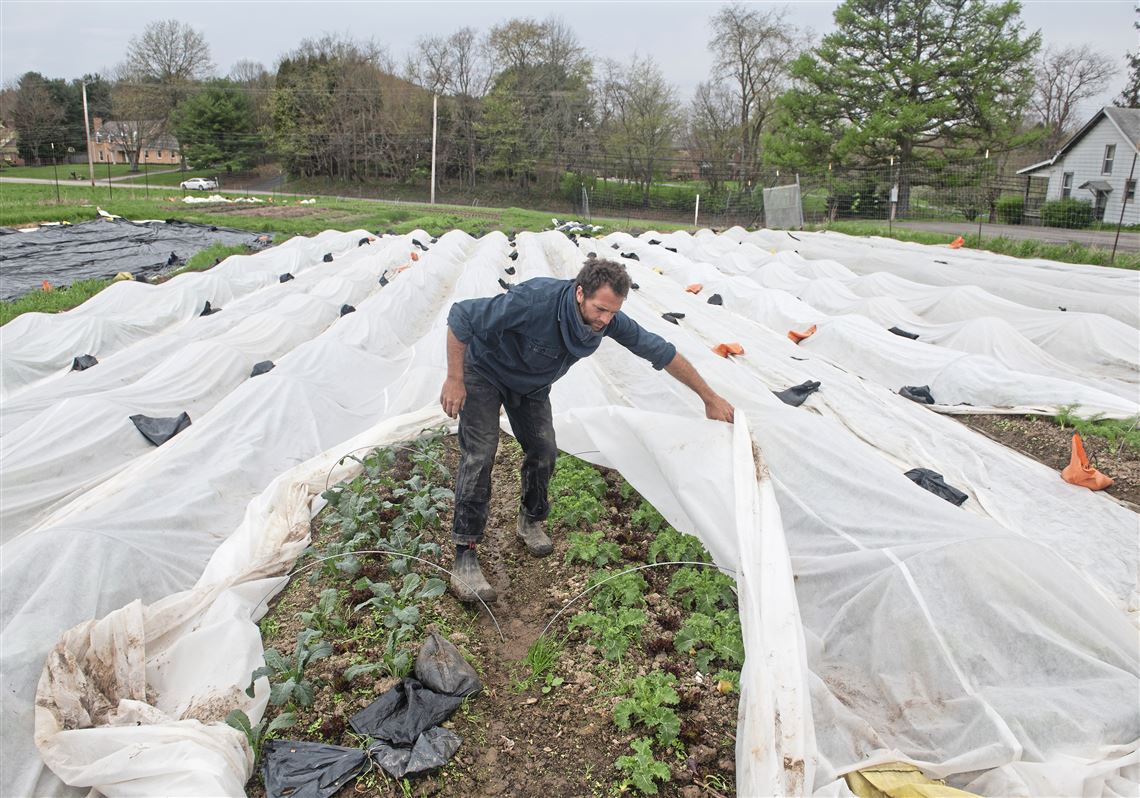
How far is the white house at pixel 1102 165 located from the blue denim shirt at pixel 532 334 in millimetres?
31296

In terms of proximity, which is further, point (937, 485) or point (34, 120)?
point (34, 120)

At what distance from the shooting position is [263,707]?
279cm

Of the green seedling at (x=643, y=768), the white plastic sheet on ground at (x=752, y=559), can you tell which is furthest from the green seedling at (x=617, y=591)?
the green seedling at (x=643, y=768)

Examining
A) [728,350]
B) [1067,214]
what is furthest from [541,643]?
[1067,214]

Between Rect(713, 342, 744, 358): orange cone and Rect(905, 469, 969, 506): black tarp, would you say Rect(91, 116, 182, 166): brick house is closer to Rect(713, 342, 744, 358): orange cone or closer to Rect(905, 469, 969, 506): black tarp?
Rect(713, 342, 744, 358): orange cone

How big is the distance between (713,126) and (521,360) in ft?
129

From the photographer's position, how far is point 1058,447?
5586 mm

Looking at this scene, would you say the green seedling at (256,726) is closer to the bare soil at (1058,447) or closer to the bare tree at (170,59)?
the bare soil at (1058,447)

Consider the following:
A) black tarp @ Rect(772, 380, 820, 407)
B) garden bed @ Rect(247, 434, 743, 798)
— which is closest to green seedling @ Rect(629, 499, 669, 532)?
garden bed @ Rect(247, 434, 743, 798)

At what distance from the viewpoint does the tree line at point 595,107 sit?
27.5 metres

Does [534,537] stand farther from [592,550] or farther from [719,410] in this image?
[719,410]

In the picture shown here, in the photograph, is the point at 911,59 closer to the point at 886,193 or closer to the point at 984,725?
the point at 886,193

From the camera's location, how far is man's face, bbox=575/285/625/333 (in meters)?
3.01

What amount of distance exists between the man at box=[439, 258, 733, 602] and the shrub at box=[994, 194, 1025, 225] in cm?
2648
